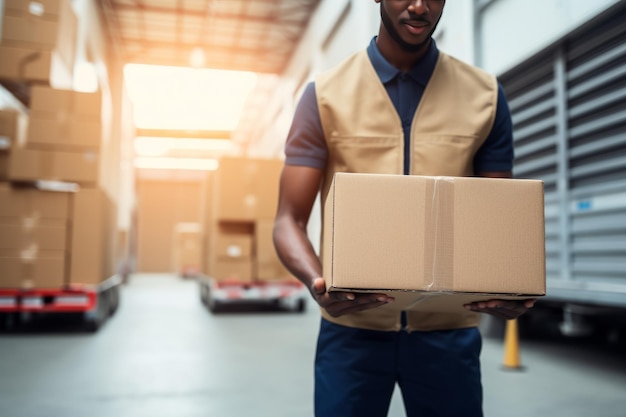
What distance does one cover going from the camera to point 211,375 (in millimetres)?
3756

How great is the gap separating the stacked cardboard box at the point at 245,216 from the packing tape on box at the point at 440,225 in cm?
651

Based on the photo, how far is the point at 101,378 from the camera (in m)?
3.64

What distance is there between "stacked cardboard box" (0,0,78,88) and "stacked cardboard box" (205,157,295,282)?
98.1 inches

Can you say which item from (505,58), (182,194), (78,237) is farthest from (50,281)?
(182,194)

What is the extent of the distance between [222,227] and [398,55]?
6658mm

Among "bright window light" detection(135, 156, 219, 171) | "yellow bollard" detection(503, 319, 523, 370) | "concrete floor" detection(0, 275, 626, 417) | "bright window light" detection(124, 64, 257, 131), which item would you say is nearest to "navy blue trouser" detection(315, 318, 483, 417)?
"concrete floor" detection(0, 275, 626, 417)

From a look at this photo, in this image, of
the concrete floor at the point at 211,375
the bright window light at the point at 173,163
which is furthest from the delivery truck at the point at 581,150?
the bright window light at the point at 173,163

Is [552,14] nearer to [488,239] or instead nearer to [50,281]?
[488,239]

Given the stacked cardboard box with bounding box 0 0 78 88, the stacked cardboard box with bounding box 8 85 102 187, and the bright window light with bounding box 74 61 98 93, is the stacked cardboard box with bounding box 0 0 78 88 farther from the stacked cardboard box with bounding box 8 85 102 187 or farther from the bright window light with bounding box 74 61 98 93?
the bright window light with bounding box 74 61 98 93

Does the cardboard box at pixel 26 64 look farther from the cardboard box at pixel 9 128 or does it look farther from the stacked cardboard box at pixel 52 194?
the cardboard box at pixel 9 128

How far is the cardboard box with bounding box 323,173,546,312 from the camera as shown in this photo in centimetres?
92

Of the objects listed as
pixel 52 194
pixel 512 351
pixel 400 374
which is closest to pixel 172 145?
pixel 52 194

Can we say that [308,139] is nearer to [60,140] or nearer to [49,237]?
[49,237]

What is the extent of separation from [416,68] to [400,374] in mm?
631
